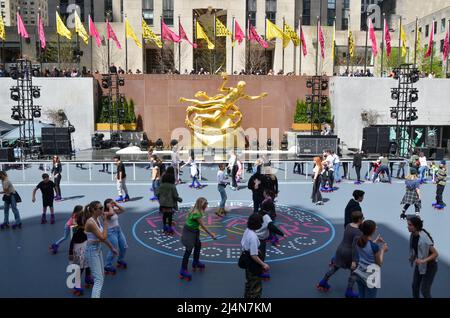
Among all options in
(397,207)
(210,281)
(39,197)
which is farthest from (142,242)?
(397,207)

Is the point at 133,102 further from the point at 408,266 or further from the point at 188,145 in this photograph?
the point at 408,266

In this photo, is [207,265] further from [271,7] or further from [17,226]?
[271,7]

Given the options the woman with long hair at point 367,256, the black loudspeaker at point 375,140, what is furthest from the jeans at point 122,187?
the black loudspeaker at point 375,140

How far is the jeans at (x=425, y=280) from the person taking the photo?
6.19 metres

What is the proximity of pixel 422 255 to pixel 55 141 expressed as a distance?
21553 millimetres

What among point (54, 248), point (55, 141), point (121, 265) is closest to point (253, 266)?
point (121, 265)

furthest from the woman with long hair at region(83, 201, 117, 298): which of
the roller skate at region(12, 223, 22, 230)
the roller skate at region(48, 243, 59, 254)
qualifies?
the roller skate at region(12, 223, 22, 230)

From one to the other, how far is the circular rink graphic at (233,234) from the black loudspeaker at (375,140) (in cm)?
1415

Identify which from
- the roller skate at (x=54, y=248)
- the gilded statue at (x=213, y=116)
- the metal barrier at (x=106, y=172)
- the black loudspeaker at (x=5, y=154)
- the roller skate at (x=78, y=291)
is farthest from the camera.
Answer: the gilded statue at (x=213, y=116)

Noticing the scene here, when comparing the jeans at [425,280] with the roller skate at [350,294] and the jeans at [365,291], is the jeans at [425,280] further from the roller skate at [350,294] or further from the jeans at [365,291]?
the roller skate at [350,294]

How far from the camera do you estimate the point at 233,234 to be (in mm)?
10500

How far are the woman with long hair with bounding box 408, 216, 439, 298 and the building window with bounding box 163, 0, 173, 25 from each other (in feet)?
148
